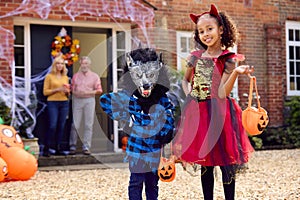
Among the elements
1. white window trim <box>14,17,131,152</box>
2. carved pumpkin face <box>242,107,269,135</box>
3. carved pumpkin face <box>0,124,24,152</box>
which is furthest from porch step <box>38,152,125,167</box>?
carved pumpkin face <box>242,107,269,135</box>

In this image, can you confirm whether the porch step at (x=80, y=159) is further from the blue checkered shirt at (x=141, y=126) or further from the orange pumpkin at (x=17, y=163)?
the blue checkered shirt at (x=141, y=126)

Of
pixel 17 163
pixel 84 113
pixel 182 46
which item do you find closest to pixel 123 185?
pixel 17 163

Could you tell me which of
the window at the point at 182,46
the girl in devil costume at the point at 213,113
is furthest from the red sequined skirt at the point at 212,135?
the window at the point at 182,46

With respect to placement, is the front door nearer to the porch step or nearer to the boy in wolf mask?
the porch step

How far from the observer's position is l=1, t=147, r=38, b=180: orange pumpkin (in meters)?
5.85

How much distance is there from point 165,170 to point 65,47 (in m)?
5.14

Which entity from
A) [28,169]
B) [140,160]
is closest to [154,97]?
[140,160]

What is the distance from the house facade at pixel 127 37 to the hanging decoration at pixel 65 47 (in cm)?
8

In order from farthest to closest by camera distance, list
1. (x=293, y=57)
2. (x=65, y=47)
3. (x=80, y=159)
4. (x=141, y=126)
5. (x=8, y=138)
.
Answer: (x=293, y=57) → (x=65, y=47) → (x=80, y=159) → (x=8, y=138) → (x=141, y=126)

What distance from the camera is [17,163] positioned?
5.85m

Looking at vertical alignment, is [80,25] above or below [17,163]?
above

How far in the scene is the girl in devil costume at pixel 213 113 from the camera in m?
3.31

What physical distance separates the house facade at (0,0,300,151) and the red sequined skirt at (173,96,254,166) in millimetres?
2654

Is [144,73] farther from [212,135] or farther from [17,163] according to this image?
[17,163]
